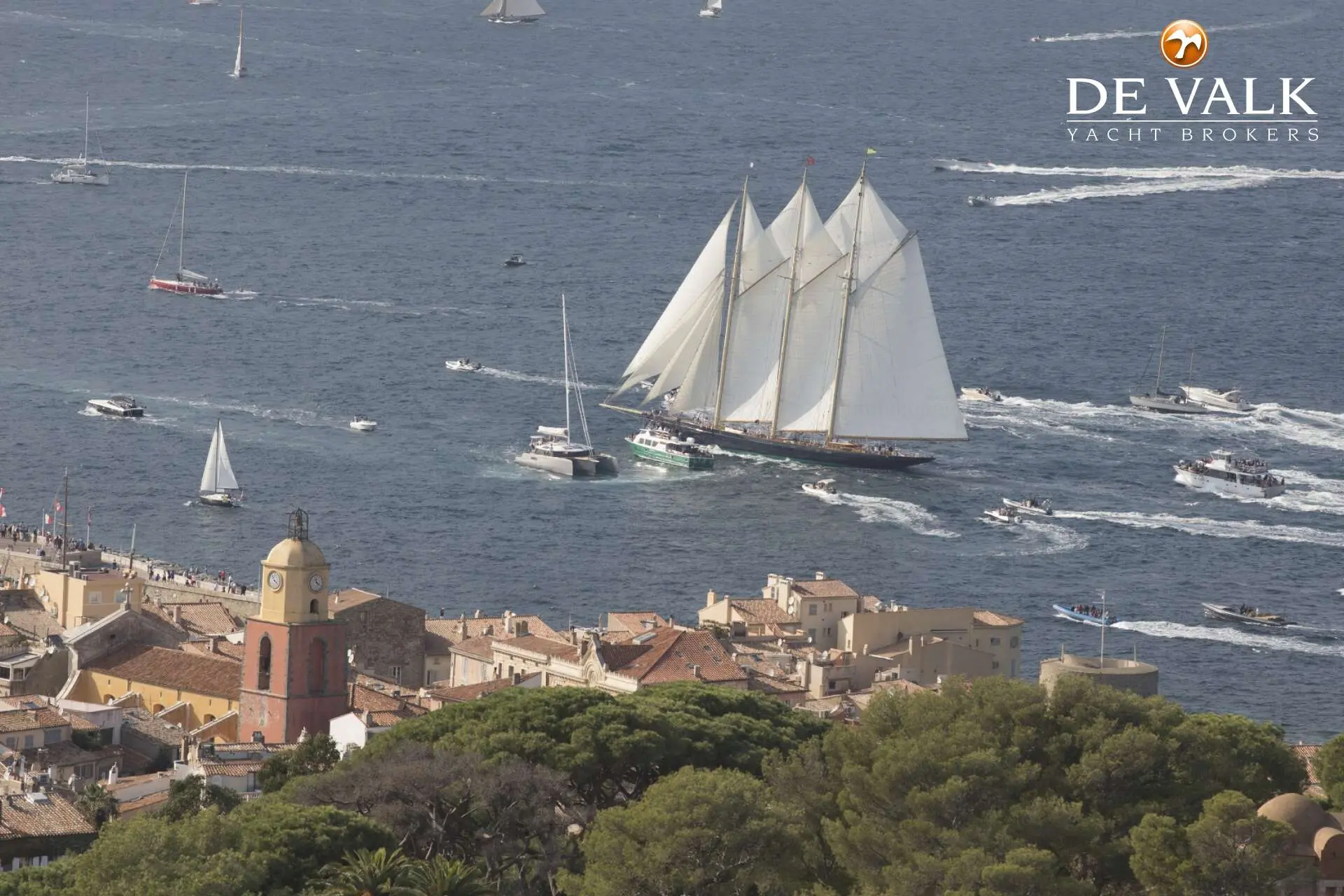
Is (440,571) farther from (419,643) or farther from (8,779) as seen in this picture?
(8,779)

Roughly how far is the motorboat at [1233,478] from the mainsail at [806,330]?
20.2 meters

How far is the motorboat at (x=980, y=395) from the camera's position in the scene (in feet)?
591

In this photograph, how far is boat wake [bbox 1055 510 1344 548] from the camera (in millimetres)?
148062

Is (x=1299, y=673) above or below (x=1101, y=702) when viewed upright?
below

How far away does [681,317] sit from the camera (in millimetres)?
176875

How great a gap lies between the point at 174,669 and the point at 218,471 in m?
51.5

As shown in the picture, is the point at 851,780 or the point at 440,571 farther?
the point at 440,571

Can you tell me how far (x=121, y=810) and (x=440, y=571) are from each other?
58981 millimetres

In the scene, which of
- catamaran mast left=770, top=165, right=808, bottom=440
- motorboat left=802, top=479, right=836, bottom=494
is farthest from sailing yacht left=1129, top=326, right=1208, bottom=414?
motorboat left=802, top=479, right=836, bottom=494

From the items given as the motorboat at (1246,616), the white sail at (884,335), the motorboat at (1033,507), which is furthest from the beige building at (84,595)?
the white sail at (884,335)

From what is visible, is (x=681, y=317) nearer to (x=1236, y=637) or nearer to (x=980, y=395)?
(x=980, y=395)

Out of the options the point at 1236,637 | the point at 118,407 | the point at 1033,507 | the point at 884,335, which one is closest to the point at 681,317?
the point at 884,335

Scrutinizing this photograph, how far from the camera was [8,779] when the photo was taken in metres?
74.6

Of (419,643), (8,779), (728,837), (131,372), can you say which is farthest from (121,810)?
(131,372)
